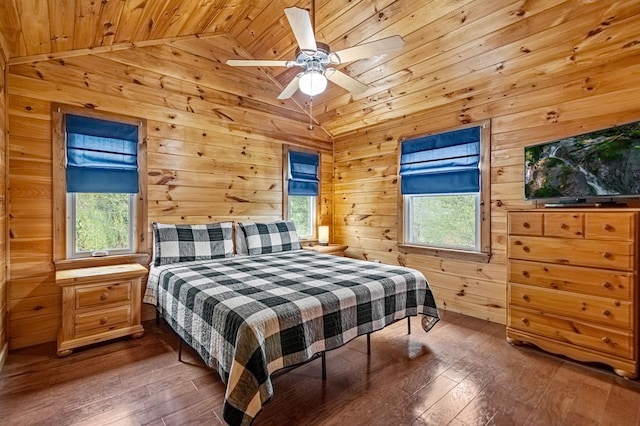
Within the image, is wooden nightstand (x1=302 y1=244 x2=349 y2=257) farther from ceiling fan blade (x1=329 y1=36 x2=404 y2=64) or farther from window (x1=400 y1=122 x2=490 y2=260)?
ceiling fan blade (x1=329 y1=36 x2=404 y2=64)

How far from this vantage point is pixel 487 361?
239 centimetres

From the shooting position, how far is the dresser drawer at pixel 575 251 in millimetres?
2139

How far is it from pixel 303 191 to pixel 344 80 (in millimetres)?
2234

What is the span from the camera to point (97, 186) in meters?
2.93

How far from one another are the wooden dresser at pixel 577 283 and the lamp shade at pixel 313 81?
6.38ft

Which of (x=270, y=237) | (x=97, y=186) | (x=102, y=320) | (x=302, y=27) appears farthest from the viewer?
(x=270, y=237)

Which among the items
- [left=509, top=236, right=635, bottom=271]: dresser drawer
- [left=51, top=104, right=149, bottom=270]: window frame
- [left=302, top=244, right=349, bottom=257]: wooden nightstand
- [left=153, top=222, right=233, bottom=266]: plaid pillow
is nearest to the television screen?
[left=509, top=236, right=635, bottom=271]: dresser drawer

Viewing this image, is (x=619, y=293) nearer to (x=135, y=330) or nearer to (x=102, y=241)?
(x=135, y=330)

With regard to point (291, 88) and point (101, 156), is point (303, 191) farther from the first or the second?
point (101, 156)

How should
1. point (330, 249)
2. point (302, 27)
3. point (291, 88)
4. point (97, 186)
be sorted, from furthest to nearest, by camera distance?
point (330, 249), point (97, 186), point (291, 88), point (302, 27)

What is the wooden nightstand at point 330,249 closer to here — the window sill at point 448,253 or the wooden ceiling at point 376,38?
the window sill at point 448,253

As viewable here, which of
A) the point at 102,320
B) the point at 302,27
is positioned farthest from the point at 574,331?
the point at 102,320

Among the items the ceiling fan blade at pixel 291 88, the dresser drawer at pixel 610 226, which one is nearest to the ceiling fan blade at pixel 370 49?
the ceiling fan blade at pixel 291 88

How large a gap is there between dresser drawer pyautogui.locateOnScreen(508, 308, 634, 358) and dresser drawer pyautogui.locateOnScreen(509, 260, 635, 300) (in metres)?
0.24
